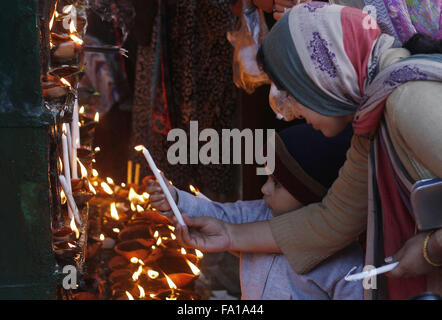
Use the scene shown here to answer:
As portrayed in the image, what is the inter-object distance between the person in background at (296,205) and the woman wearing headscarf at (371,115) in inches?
4.2

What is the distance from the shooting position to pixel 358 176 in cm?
172

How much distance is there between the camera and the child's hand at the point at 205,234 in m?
1.85

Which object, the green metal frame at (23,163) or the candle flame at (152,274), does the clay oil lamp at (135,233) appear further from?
the green metal frame at (23,163)

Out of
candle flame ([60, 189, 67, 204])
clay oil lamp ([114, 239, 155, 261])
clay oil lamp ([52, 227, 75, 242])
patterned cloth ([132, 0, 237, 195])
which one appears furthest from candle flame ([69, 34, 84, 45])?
patterned cloth ([132, 0, 237, 195])

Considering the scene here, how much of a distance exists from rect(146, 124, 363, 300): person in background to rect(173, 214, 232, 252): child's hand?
0.04 feet

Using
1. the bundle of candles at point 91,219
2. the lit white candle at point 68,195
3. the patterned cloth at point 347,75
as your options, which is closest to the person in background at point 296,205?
the bundle of candles at point 91,219

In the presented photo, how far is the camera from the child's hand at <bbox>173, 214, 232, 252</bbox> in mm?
1851

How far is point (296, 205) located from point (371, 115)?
65 centimetres

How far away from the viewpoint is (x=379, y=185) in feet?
4.98

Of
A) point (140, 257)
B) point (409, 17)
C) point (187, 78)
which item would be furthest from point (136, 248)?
point (187, 78)
